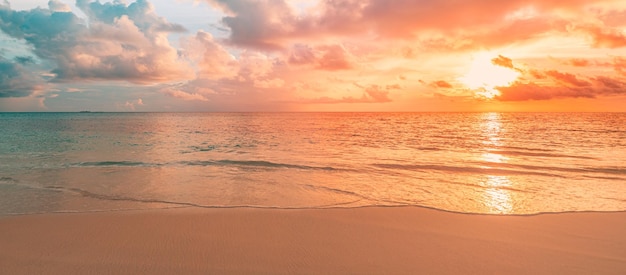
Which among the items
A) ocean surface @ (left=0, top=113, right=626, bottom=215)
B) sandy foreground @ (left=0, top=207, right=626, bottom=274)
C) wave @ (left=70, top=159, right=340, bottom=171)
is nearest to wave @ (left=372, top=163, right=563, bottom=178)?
ocean surface @ (left=0, top=113, right=626, bottom=215)

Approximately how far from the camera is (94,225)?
23.2ft

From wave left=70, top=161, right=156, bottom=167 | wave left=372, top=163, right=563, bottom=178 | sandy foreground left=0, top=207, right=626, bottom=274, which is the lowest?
wave left=372, top=163, right=563, bottom=178

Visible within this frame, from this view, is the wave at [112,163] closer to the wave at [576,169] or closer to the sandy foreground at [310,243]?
the sandy foreground at [310,243]

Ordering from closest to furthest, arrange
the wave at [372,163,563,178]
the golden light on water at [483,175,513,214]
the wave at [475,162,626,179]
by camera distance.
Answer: the golden light on water at [483,175,513,214]
the wave at [372,163,563,178]
the wave at [475,162,626,179]

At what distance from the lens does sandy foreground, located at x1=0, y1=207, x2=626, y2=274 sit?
525cm

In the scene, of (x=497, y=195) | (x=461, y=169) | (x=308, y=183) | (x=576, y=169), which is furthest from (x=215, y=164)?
(x=576, y=169)

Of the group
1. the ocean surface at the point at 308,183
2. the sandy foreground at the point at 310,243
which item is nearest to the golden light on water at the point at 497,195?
the ocean surface at the point at 308,183

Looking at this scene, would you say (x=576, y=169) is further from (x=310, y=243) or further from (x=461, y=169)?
(x=310, y=243)

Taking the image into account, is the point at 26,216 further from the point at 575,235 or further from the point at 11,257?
the point at 575,235

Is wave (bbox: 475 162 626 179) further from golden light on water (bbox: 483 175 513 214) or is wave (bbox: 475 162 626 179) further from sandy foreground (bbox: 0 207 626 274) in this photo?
sandy foreground (bbox: 0 207 626 274)

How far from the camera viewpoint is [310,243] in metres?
6.21

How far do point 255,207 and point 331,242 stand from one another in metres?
3.15

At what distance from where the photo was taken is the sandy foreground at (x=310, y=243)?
525 centimetres

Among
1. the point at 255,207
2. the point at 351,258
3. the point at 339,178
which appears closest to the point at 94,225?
the point at 255,207
